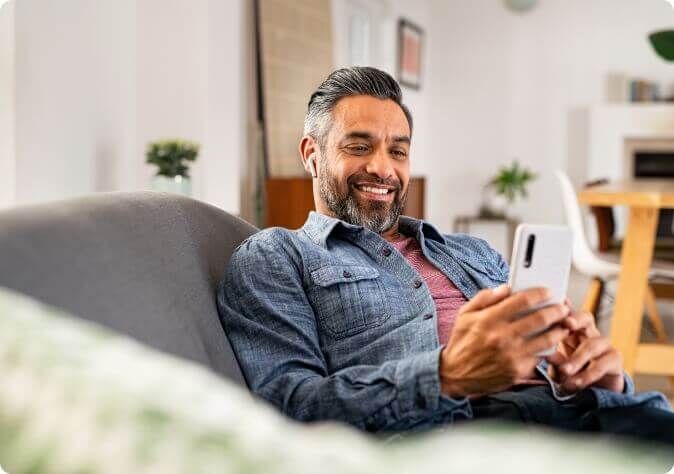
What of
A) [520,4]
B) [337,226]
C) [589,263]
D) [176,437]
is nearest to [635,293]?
[589,263]

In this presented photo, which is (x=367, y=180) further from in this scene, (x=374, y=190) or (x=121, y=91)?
(x=121, y=91)

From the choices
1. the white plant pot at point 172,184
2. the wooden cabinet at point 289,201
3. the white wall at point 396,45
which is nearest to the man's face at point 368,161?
the white plant pot at point 172,184

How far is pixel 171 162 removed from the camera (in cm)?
333

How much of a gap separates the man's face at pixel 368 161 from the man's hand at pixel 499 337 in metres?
0.61

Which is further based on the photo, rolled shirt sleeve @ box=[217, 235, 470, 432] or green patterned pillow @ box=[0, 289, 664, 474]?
rolled shirt sleeve @ box=[217, 235, 470, 432]

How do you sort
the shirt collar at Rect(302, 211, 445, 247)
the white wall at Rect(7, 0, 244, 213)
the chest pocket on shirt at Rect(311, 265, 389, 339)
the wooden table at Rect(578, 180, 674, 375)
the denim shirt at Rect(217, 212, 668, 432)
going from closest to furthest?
the denim shirt at Rect(217, 212, 668, 432) < the chest pocket on shirt at Rect(311, 265, 389, 339) < the shirt collar at Rect(302, 211, 445, 247) < the white wall at Rect(7, 0, 244, 213) < the wooden table at Rect(578, 180, 674, 375)

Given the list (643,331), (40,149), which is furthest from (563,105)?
(40,149)

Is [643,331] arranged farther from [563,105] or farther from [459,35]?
[459,35]

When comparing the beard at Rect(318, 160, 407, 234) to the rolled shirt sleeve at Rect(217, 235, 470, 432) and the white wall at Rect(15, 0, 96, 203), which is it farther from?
the white wall at Rect(15, 0, 96, 203)

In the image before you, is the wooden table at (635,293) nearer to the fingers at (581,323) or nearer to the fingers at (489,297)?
the fingers at (581,323)

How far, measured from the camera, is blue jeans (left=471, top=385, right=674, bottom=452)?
3.99ft

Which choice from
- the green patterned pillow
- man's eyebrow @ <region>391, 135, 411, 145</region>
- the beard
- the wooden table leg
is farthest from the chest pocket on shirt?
the wooden table leg

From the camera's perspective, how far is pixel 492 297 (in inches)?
40.8

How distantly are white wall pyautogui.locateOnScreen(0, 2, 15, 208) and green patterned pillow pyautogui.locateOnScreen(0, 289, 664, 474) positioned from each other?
2.87 meters
